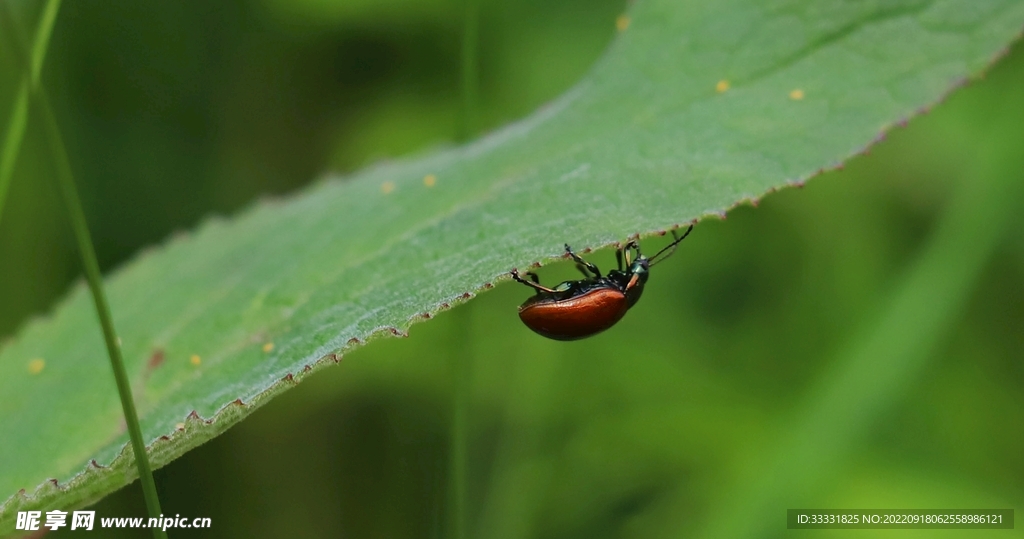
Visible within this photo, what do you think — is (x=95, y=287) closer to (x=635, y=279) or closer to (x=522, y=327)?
(x=635, y=279)

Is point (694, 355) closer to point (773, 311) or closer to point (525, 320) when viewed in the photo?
point (773, 311)

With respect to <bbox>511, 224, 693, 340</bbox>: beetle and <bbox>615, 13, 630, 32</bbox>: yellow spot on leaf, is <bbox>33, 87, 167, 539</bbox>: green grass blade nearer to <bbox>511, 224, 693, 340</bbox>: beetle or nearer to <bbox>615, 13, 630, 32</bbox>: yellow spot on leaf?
<bbox>511, 224, 693, 340</bbox>: beetle

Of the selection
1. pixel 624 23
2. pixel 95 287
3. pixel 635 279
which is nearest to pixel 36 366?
pixel 95 287

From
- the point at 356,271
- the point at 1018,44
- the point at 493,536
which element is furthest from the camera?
the point at 1018,44

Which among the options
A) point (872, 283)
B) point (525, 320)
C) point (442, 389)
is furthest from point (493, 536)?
point (872, 283)

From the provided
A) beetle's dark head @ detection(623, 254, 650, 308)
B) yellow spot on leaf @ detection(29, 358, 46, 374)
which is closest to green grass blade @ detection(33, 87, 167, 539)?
yellow spot on leaf @ detection(29, 358, 46, 374)

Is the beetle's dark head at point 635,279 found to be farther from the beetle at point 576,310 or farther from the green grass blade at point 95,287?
the green grass blade at point 95,287
